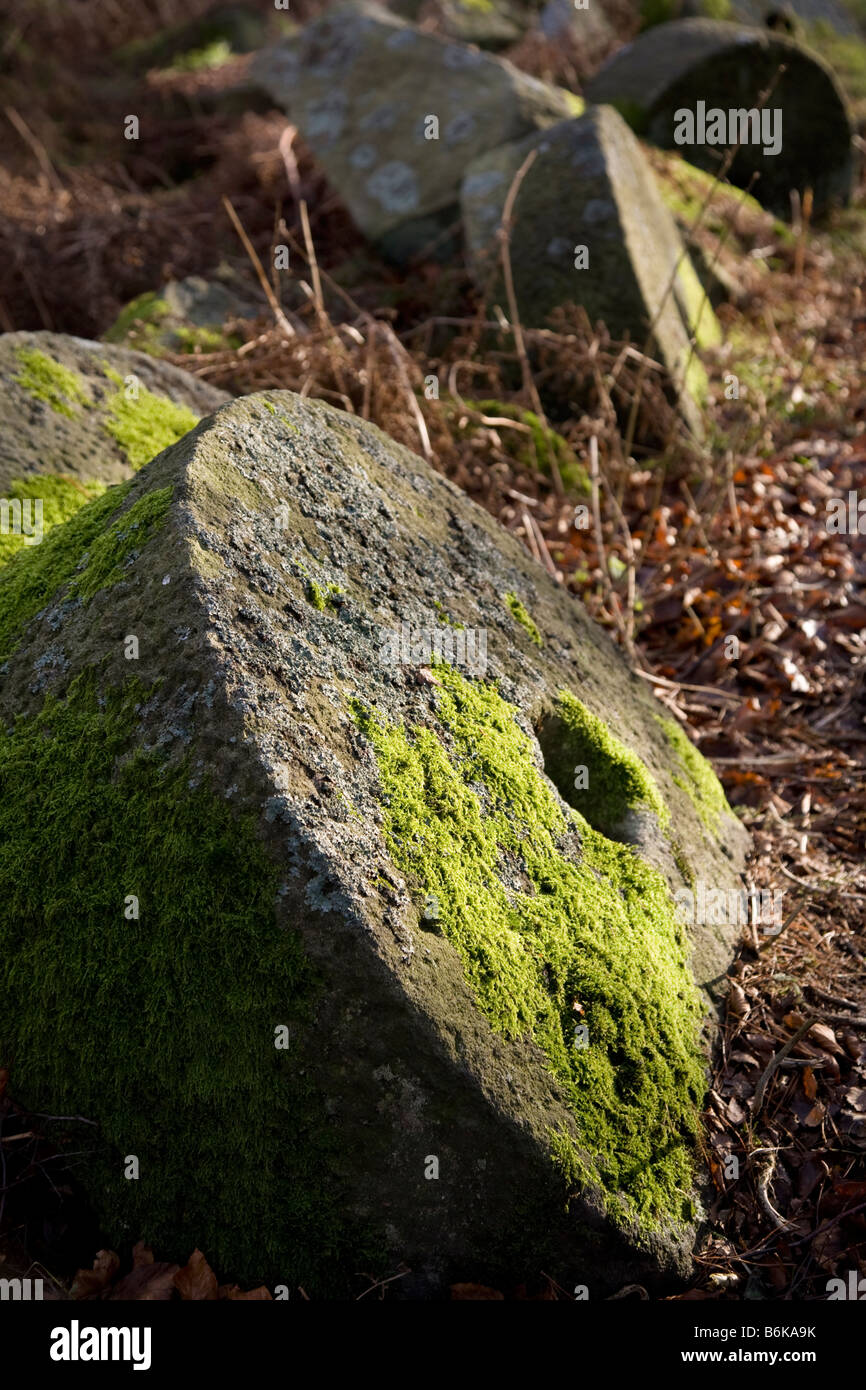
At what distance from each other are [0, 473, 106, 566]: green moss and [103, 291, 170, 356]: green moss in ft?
8.45

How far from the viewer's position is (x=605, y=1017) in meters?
2.36

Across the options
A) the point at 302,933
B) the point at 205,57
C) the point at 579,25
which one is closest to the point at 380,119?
the point at 579,25

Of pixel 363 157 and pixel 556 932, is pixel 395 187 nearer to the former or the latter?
pixel 363 157

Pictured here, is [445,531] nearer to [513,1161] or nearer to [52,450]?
[52,450]

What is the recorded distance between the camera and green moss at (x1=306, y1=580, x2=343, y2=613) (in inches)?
95.4

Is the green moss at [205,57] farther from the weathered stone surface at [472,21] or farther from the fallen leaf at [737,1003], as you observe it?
the fallen leaf at [737,1003]

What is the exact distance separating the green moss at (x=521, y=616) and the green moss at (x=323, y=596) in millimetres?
746

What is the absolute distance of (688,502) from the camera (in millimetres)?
5707

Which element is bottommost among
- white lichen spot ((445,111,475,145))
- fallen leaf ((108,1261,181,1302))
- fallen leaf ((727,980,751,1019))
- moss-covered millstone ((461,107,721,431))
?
fallen leaf ((727,980,751,1019))

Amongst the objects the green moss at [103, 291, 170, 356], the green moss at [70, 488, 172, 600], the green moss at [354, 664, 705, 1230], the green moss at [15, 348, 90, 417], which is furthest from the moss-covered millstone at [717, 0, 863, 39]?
the green moss at [354, 664, 705, 1230]

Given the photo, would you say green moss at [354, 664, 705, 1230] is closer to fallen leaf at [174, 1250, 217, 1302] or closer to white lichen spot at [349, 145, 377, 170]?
fallen leaf at [174, 1250, 217, 1302]

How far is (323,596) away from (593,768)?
99 cm

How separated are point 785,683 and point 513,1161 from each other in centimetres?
307
